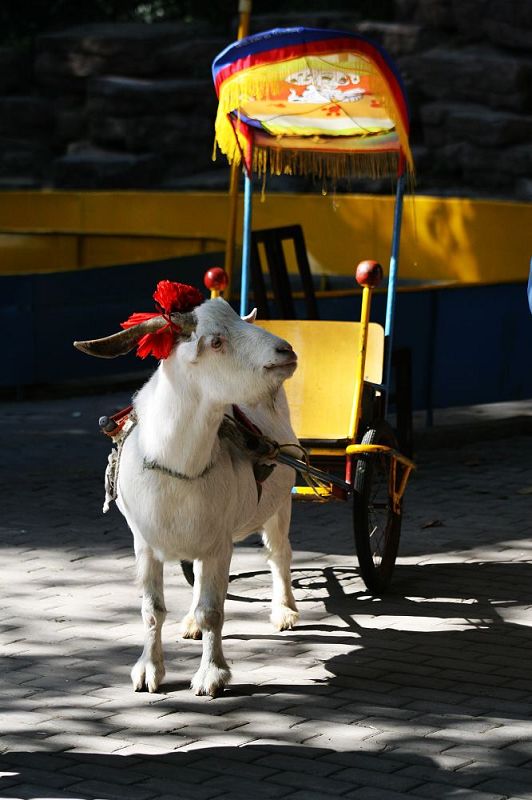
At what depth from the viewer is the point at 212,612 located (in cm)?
598

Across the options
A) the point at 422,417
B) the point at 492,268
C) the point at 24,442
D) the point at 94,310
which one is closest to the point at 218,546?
the point at 24,442

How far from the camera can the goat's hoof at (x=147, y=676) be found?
5.94 metres

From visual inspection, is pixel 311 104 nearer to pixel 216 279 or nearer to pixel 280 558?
pixel 216 279

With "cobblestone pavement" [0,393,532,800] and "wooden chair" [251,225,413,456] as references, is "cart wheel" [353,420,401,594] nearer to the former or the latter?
"cobblestone pavement" [0,393,532,800]

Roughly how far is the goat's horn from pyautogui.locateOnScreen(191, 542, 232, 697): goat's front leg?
98 centimetres

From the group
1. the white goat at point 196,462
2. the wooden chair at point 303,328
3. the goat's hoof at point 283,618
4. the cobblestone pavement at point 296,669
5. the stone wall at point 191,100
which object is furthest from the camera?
the stone wall at point 191,100

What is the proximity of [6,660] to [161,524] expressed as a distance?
45.7 inches

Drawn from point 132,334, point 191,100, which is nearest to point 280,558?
point 132,334

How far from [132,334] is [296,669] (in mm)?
1748

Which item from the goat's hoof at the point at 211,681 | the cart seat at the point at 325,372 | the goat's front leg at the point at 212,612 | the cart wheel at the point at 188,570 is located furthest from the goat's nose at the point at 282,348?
the cart seat at the point at 325,372

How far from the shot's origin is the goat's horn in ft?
18.5

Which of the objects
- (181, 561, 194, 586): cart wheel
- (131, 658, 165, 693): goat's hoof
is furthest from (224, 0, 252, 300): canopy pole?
(131, 658, 165, 693): goat's hoof

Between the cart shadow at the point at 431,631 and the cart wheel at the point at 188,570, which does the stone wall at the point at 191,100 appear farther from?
the cart wheel at the point at 188,570

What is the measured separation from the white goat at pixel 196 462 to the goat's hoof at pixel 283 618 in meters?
0.73
